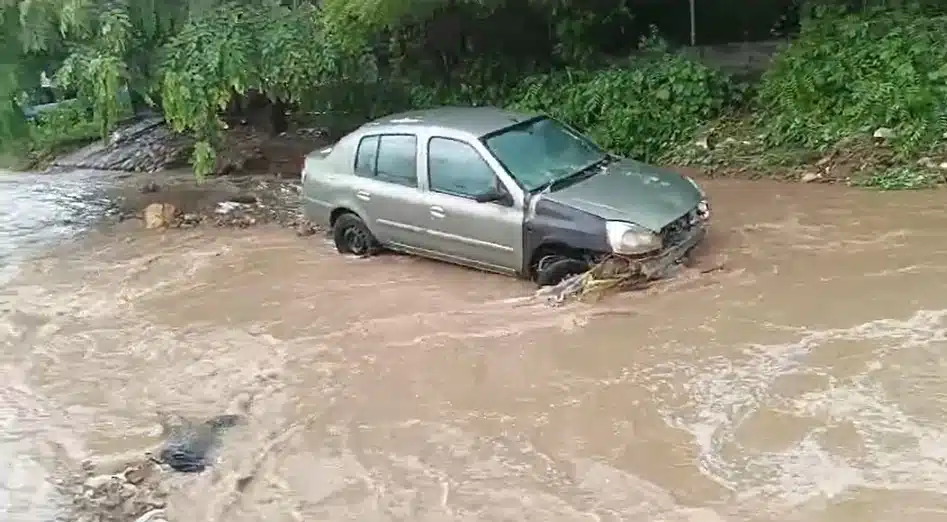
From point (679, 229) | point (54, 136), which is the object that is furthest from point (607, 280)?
point (54, 136)

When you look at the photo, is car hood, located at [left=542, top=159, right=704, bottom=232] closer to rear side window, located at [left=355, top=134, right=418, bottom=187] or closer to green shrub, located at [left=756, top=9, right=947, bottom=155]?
rear side window, located at [left=355, top=134, right=418, bottom=187]

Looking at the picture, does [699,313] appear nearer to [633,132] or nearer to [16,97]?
[633,132]

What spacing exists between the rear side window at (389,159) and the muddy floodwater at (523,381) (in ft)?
2.67

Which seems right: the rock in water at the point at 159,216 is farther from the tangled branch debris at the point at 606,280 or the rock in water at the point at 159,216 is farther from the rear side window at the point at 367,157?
the tangled branch debris at the point at 606,280

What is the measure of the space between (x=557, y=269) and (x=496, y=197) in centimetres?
75

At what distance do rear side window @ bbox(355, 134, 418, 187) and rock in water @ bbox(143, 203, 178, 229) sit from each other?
12.1 feet

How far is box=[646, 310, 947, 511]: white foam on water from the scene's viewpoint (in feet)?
17.0

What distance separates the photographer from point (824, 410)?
5.84m

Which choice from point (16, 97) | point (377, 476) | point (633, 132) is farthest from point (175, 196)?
point (377, 476)

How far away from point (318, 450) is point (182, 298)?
Answer: 3596 millimetres

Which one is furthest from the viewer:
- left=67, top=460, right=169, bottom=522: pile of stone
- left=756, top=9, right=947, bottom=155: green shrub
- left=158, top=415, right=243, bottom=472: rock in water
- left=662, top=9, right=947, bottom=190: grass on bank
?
left=756, top=9, right=947, bottom=155: green shrub

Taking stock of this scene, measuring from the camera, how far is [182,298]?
9.38 meters

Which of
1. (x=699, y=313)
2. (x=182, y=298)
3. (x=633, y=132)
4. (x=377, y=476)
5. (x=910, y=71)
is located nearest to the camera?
(x=377, y=476)

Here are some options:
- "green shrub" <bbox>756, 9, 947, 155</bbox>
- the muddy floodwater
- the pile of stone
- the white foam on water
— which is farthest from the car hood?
the pile of stone
